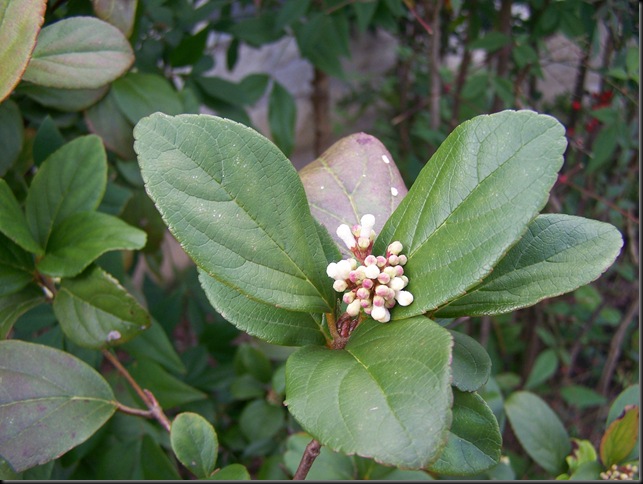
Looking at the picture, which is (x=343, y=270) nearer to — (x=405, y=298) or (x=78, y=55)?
(x=405, y=298)

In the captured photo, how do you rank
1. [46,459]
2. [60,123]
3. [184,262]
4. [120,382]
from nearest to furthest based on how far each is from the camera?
[46,459], [60,123], [120,382], [184,262]

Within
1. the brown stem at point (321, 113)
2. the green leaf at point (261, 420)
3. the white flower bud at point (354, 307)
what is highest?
the white flower bud at point (354, 307)

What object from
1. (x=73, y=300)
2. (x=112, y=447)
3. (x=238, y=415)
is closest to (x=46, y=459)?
(x=73, y=300)

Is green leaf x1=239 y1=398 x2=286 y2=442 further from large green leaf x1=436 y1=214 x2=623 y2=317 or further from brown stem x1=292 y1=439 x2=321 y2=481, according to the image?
large green leaf x1=436 y1=214 x2=623 y2=317

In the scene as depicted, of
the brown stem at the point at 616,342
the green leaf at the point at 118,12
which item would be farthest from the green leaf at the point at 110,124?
the brown stem at the point at 616,342

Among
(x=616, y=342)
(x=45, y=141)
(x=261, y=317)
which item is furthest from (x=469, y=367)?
(x=616, y=342)

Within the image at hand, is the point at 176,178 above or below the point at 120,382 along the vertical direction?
above

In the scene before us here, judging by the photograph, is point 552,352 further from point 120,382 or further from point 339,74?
point 120,382

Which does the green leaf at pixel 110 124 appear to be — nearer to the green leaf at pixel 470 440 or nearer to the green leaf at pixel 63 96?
the green leaf at pixel 63 96
